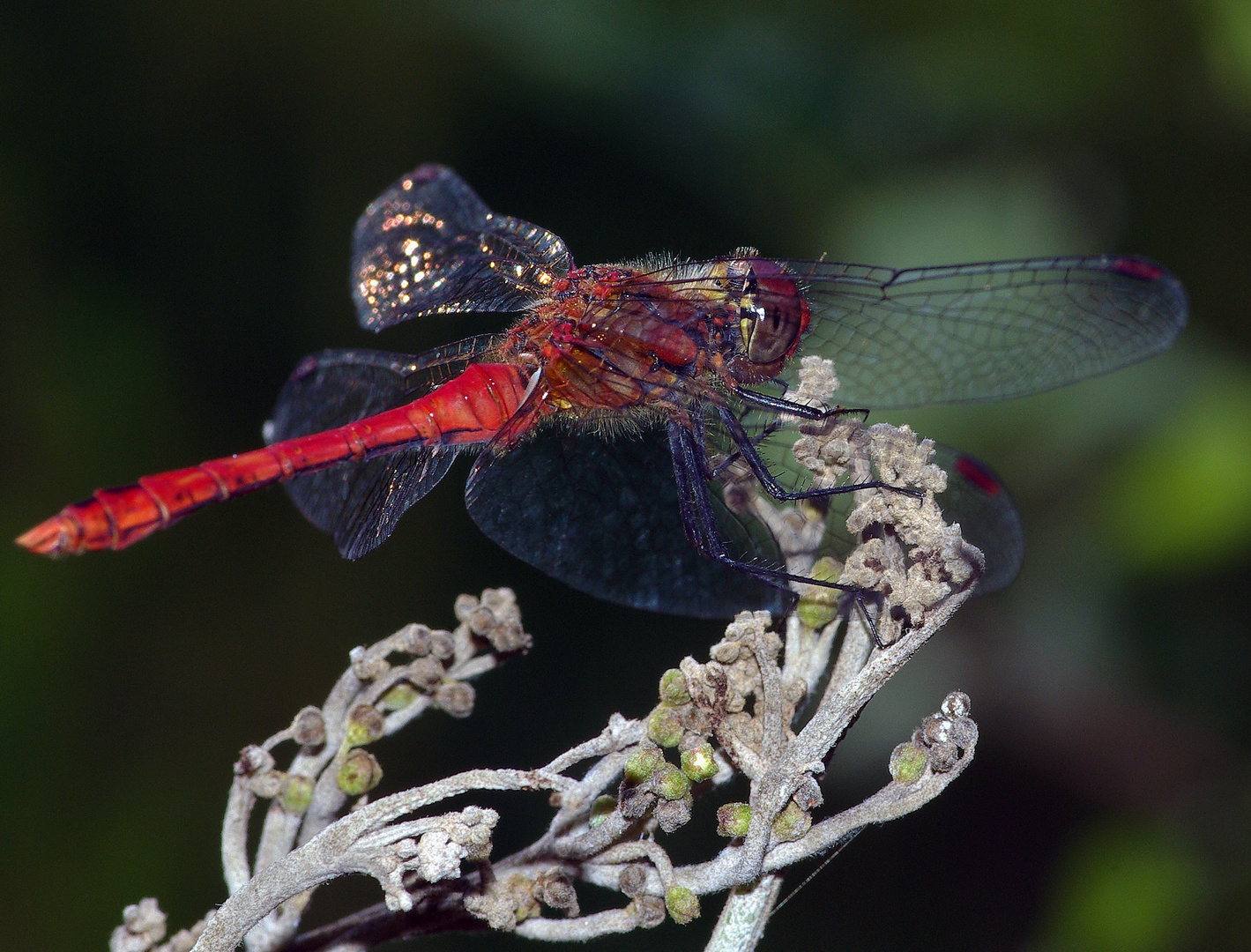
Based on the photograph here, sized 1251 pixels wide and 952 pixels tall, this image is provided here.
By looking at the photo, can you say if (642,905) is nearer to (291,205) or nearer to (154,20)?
(291,205)

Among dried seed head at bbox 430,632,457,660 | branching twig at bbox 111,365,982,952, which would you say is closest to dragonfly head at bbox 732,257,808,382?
branching twig at bbox 111,365,982,952

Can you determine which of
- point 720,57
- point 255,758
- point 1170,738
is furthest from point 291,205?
point 1170,738

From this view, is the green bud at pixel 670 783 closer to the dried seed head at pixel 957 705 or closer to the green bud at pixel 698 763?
the green bud at pixel 698 763

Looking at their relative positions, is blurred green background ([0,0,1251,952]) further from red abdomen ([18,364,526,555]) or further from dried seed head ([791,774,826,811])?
dried seed head ([791,774,826,811])

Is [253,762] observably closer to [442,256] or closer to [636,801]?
[636,801]

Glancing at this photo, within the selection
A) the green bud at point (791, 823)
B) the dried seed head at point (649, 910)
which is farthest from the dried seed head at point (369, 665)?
the green bud at point (791, 823)

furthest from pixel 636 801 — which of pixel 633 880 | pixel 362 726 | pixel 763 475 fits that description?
pixel 763 475
